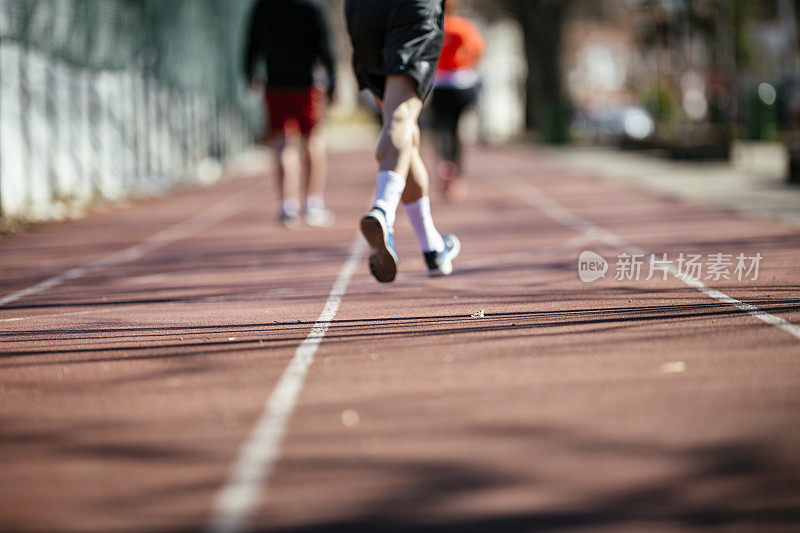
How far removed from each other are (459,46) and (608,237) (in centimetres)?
471

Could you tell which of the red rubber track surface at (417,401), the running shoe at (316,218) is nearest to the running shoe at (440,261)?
the red rubber track surface at (417,401)

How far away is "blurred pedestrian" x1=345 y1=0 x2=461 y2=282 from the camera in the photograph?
18.6ft

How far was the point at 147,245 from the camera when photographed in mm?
9516

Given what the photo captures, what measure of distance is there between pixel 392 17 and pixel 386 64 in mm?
260

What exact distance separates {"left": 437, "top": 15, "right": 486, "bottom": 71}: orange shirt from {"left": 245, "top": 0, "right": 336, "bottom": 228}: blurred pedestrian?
199 cm

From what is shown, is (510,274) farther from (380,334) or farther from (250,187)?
(250,187)

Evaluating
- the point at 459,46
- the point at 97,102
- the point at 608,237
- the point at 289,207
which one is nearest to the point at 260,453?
the point at 608,237

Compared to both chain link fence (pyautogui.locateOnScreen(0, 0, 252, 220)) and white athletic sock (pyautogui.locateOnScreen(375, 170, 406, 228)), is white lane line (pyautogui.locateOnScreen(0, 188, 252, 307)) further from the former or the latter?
white athletic sock (pyautogui.locateOnScreen(375, 170, 406, 228))

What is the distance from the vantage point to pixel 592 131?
2415 inches

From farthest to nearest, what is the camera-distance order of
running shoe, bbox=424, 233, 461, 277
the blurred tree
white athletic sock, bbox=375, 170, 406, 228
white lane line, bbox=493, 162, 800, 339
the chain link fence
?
the blurred tree, the chain link fence, running shoe, bbox=424, 233, 461, 277, white athletic sock, bbox=375, 170, 406, 228, white lane line, bbox=493, 162, 800, 339

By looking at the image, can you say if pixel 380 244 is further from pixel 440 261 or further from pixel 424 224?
pixel 440 261

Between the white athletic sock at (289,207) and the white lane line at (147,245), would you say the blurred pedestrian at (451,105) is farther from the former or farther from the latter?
the white athletic sock at (289,207)

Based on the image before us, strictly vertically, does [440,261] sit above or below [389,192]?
below

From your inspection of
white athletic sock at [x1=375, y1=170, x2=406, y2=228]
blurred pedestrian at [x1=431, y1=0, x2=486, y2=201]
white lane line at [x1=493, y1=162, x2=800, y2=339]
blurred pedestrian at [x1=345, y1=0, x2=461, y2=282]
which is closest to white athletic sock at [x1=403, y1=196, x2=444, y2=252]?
blurred pedestrian at [x1=345, y1=0, x2=461, y2=282]
